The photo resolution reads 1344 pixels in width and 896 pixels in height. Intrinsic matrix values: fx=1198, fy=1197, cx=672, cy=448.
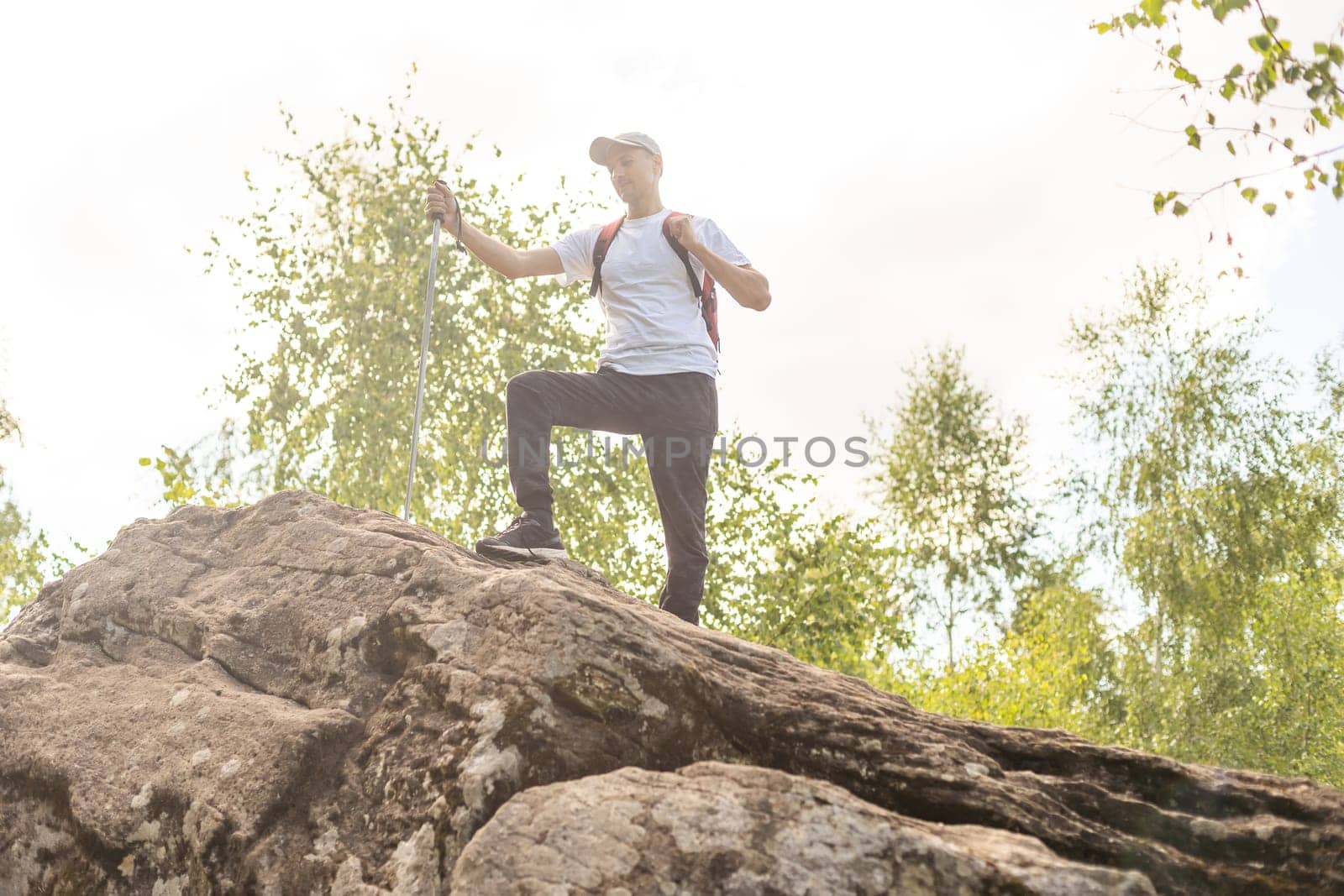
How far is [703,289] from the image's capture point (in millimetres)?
6707

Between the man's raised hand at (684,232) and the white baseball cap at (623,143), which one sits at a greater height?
the white baseball cap at (623,143)

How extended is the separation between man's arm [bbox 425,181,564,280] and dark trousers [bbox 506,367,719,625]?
90 centimetres

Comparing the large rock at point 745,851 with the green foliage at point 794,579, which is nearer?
the large rock at point 745,851

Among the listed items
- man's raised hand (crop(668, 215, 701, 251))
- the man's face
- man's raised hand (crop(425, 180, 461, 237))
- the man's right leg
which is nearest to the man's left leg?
the man's right leg

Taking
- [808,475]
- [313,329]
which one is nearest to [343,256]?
[313,329]

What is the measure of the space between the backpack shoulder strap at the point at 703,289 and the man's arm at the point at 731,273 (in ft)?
0.16

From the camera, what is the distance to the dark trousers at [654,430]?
6328 millimetres

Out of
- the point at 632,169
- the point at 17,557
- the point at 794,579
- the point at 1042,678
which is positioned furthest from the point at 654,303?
the point at 17,557

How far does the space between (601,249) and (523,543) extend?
181cm

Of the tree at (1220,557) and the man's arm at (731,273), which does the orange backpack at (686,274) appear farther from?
the tree at (1220,557)

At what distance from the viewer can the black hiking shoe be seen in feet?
19.7

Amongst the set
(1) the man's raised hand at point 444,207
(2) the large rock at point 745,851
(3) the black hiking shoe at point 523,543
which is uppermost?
(1) the man's raised hand at point 444,207

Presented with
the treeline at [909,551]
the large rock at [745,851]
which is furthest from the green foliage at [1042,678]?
the large rock at [745,851]

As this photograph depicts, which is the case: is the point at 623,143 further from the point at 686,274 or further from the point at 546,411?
the point at 546,411
